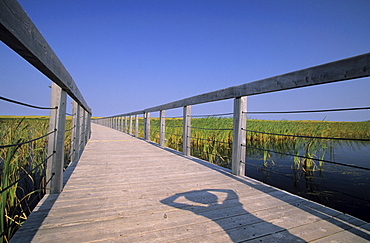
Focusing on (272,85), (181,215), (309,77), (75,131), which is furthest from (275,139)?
(181,215)

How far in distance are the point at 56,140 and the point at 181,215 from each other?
1.32 m

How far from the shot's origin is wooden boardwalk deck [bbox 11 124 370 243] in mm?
1162

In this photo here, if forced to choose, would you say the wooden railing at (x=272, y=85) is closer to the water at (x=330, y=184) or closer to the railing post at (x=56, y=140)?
the water at (x=330, y=184)

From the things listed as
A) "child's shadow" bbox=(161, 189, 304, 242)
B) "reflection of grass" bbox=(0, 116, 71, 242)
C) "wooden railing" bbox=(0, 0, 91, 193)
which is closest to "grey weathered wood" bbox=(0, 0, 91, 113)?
"wooden railing" bbox=(0, 0, 91, 193)

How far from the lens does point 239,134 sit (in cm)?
246

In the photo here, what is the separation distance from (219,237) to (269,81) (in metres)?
1.49

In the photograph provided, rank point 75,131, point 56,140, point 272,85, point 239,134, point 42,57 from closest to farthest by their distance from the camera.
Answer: point 42,57, point 56,140, point 272,85, point 239,134, point 75,131

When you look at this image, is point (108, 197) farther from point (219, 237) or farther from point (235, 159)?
point (235, 159)

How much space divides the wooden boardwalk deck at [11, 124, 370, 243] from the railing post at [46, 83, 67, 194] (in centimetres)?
15

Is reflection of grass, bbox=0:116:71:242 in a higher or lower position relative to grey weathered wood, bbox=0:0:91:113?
lower

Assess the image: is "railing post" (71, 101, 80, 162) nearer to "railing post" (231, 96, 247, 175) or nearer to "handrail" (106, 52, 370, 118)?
"handrail" (106, 52, 370, 118)

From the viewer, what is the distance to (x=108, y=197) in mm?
A: 1759

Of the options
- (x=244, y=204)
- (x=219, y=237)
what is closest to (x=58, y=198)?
(x=219, y=237)

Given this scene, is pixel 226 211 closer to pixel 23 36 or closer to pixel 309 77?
pixel 309 77
